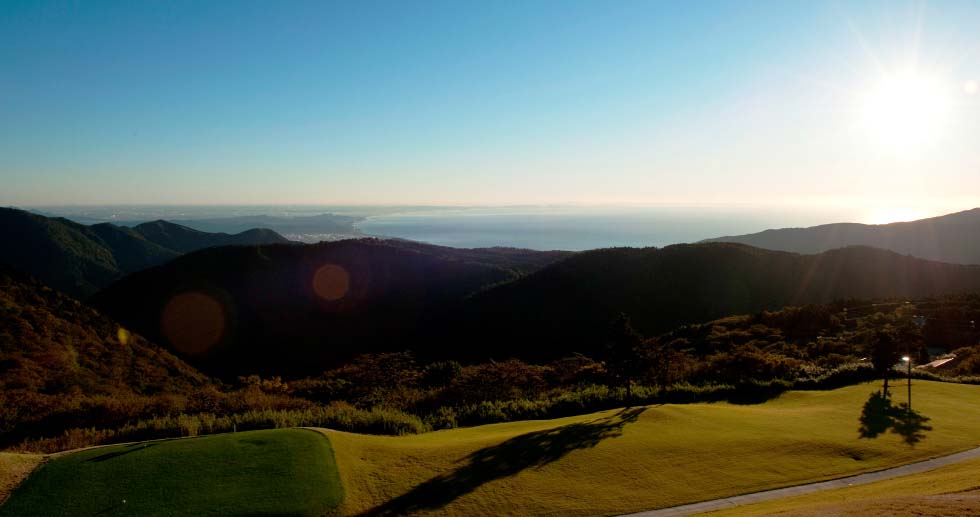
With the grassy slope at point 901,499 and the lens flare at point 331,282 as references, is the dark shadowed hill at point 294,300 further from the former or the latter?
the grassy slope at point 901,499

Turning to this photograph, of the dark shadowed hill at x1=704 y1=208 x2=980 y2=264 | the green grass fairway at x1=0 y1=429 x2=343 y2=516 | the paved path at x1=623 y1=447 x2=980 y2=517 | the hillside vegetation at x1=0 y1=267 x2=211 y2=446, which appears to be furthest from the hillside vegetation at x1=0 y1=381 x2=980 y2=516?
the dark shadowed hill at x1=704 y1=208 x2=980 y2=264

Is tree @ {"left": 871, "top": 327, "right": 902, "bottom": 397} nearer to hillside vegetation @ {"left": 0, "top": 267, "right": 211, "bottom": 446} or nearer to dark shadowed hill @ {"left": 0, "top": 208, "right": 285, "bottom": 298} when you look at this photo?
hillside vegetation @ {"left": 0, "top": 267, "right": 211, "bottom": 446}

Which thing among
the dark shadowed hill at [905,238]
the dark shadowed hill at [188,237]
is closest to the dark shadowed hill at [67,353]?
the dark shadowed hill at [905,238]

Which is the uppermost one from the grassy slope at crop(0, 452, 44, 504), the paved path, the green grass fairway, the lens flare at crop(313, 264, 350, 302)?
the grassy slope at crop(0, 452, 44, 504)

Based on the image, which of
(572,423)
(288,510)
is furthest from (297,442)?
(572,423)

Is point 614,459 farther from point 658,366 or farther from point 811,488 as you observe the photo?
point 658,366

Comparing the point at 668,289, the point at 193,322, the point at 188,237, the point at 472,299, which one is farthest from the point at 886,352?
the point at 188,237

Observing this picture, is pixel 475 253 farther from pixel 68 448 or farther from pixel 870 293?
pixel 68 448
